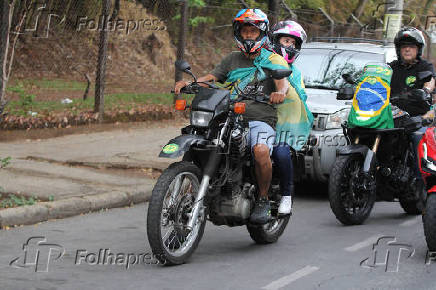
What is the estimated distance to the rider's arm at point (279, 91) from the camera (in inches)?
271

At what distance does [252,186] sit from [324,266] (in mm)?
935

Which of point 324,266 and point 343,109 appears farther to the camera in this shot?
point 343,109

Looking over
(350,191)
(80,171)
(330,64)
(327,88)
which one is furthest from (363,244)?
(330,64)

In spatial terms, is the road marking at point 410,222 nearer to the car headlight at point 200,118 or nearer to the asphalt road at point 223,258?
the asphalt road at point 223,258

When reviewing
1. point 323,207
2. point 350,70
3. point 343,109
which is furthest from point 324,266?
point 350,70

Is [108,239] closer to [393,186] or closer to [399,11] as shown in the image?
[393,186]

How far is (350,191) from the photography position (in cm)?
861

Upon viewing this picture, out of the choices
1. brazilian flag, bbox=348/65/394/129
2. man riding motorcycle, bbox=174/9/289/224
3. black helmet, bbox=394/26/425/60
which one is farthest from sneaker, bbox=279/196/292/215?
black helmet, bbox=394/26/425/60

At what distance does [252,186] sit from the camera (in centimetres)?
730

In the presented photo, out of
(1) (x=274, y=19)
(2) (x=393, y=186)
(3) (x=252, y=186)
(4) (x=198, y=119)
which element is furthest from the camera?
(1) (x=274, y=19)

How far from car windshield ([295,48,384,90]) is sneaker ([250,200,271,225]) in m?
4.21

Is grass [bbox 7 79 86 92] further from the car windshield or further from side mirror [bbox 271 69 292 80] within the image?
side mirror [bbox 271 69 292 80]

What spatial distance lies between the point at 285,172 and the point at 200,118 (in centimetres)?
116

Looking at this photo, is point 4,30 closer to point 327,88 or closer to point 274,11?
point 327,88
